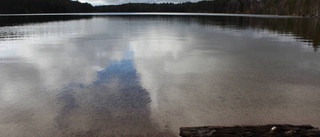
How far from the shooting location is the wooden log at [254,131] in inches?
255

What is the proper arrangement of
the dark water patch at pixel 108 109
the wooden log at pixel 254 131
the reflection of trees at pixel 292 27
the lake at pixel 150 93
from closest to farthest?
the wooden log at pixel 254 131 → the dark water patch at pixel 108 109 → the lake at pixel 150 93 → the reflection of trees at pixel 292 27

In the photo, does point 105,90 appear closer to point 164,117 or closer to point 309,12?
point 164,117

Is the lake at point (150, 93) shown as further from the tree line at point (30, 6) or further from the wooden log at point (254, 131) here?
the tree line at point (30, 6)

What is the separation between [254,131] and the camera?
6676 millimetres

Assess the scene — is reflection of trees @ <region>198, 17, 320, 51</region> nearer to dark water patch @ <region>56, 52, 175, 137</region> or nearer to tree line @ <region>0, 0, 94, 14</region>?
dark water patch @ <region>56, 52, 175, 137</region>

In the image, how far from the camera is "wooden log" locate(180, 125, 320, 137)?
6.47 metres

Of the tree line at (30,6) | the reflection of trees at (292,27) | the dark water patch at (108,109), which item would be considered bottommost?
the dark water patch at (108,109)

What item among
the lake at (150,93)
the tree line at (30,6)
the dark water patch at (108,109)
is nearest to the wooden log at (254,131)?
the lake at (150,93)

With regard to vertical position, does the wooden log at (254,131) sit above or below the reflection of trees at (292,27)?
below

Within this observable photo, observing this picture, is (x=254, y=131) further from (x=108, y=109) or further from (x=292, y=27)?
(x=292, y=27)

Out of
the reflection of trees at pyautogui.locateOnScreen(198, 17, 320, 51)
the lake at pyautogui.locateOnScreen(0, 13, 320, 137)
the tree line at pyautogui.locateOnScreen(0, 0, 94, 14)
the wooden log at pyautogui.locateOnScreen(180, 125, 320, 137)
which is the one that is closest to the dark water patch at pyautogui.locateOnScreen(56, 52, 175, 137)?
the lake at pyautogui.locateOnScreen(0, 13, 320, 137)

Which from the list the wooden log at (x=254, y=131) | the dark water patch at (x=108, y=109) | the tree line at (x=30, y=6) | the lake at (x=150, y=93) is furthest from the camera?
the tree line at (x=30, y=6)

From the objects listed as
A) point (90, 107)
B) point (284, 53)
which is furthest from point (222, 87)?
point (284, 53)

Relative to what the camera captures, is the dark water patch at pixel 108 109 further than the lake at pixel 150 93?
No
